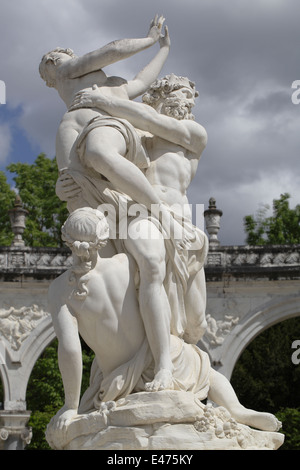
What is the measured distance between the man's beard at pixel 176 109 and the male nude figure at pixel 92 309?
1257 mm

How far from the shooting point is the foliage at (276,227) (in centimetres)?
2723

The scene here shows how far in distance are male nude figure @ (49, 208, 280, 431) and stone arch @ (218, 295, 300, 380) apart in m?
14.2

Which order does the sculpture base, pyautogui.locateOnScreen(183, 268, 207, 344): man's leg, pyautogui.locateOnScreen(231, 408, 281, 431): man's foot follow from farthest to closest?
pyautogui.locateOnScreen(183, 268, 207, 344): man's leg, pyautogui.locateOnScreen(231, 408, 281, 431): man's foot, the sculpture base

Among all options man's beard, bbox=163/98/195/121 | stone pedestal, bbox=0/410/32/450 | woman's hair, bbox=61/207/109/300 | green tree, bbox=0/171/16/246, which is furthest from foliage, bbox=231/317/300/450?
woman's hair, bbox=61/207/109/300

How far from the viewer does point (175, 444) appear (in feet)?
17.4

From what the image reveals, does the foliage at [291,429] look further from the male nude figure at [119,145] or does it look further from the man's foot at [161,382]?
the man's foot at [161,382]

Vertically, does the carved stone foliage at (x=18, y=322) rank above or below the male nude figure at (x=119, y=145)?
below

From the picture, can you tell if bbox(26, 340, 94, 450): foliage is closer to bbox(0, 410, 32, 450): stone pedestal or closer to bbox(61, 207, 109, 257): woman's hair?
bbox(0, 410, 32, 450): stone pedestal

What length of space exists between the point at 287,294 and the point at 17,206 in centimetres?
703

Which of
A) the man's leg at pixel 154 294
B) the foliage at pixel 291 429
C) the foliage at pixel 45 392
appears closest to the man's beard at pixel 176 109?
the man's leg at pixel 154 294

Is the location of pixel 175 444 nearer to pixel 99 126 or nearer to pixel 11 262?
pixel 99 126

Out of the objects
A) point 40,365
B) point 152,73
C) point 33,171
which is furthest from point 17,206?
point 152,73

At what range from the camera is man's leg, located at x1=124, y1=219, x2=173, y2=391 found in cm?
575

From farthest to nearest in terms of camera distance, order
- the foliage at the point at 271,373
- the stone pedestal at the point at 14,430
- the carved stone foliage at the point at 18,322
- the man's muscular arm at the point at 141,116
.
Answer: the foliage at the point at 271,373
the carved stone foliage at the point at 18,322
the stone pedestal at the point at 14,430
the man's muscular arm at the point at 141,116
